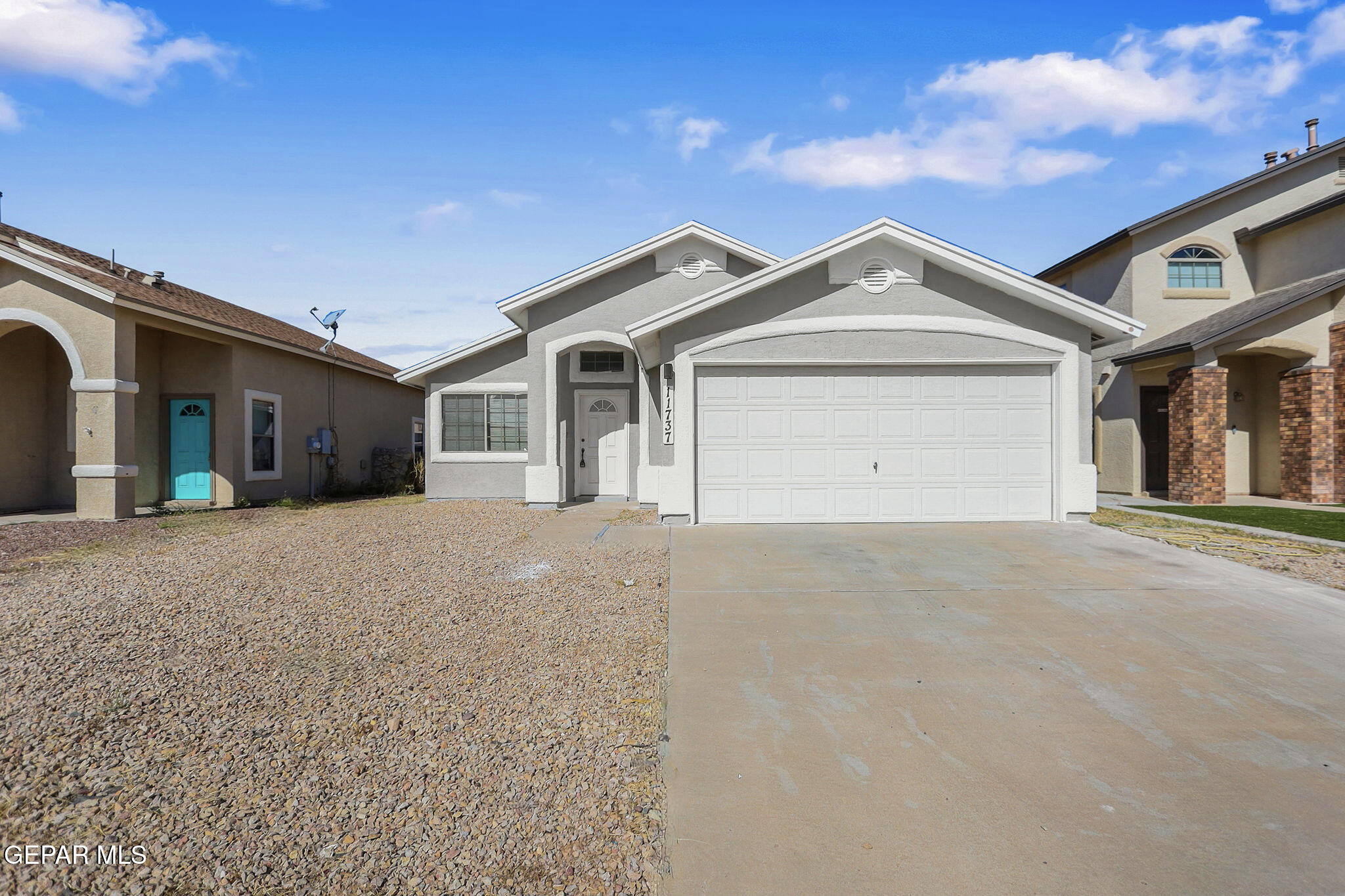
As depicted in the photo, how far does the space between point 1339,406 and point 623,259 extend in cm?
1390

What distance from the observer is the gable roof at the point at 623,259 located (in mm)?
13672

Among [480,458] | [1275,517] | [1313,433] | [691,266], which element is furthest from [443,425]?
[1313,433]

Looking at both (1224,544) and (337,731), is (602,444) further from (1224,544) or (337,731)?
(337,731)

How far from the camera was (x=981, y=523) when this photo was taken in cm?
1035

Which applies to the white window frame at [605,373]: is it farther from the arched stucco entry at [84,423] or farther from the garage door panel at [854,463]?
the arched stucco entry at [84,423]

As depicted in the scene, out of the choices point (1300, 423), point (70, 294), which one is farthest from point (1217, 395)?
point (70, 294)

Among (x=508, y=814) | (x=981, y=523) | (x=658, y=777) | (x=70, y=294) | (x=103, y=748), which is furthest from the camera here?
(x=70, y=294)

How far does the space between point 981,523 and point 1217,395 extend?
7253 millimetres

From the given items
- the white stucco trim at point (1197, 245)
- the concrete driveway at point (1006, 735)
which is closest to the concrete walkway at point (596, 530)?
the concrete driveway at point (1006, 735)

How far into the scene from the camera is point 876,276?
10.5 meters

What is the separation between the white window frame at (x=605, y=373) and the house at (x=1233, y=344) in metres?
10.6

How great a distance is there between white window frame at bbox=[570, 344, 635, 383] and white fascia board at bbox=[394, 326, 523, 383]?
1.42 meters

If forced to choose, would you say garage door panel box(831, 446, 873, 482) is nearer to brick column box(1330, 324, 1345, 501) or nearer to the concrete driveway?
the concrete driveway

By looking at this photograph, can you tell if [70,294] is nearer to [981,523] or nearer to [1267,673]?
[981,523]
